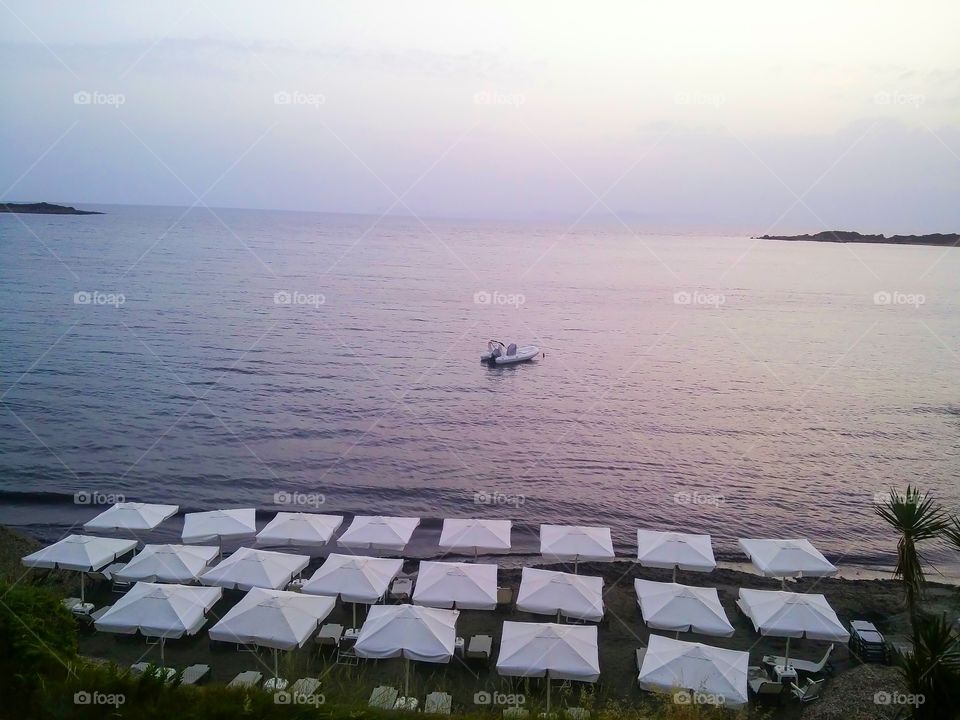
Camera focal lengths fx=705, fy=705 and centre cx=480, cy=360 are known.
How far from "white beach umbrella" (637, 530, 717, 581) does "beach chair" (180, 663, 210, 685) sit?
11391 mm

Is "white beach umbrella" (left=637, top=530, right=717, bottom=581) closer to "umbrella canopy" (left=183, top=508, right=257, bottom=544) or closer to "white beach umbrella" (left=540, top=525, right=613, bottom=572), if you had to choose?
"white beach umbrella" (left=540, top=525, right=613, bottom=572)

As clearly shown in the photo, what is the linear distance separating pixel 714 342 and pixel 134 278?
7078 cm

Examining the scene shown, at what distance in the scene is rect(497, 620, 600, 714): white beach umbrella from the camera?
14.2m

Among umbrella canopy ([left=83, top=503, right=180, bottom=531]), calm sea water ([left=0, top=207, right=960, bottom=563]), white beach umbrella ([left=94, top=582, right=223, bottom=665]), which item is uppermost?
calm sea water ([left=0, top=207, right=960, bottom=563])

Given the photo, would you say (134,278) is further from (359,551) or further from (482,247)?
(482,247)

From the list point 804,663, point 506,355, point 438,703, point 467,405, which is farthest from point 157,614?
point 506,355

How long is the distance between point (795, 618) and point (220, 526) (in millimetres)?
15918

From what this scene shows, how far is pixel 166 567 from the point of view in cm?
1873

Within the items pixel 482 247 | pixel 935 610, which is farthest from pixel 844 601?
pixel 482 247

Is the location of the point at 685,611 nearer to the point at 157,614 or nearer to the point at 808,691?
the point at 808,691

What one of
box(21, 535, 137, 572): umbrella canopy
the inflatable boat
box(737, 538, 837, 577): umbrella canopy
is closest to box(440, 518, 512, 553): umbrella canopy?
box(737, 538, 837, 577): umbrella canopy

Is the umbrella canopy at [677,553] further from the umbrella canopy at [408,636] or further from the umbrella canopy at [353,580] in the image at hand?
the umbrella canopy at [353,580]

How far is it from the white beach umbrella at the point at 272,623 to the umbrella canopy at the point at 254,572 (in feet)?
5.85

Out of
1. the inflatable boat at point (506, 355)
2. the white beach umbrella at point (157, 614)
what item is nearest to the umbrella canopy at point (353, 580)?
the white beach umbrella at point (157, 614)
